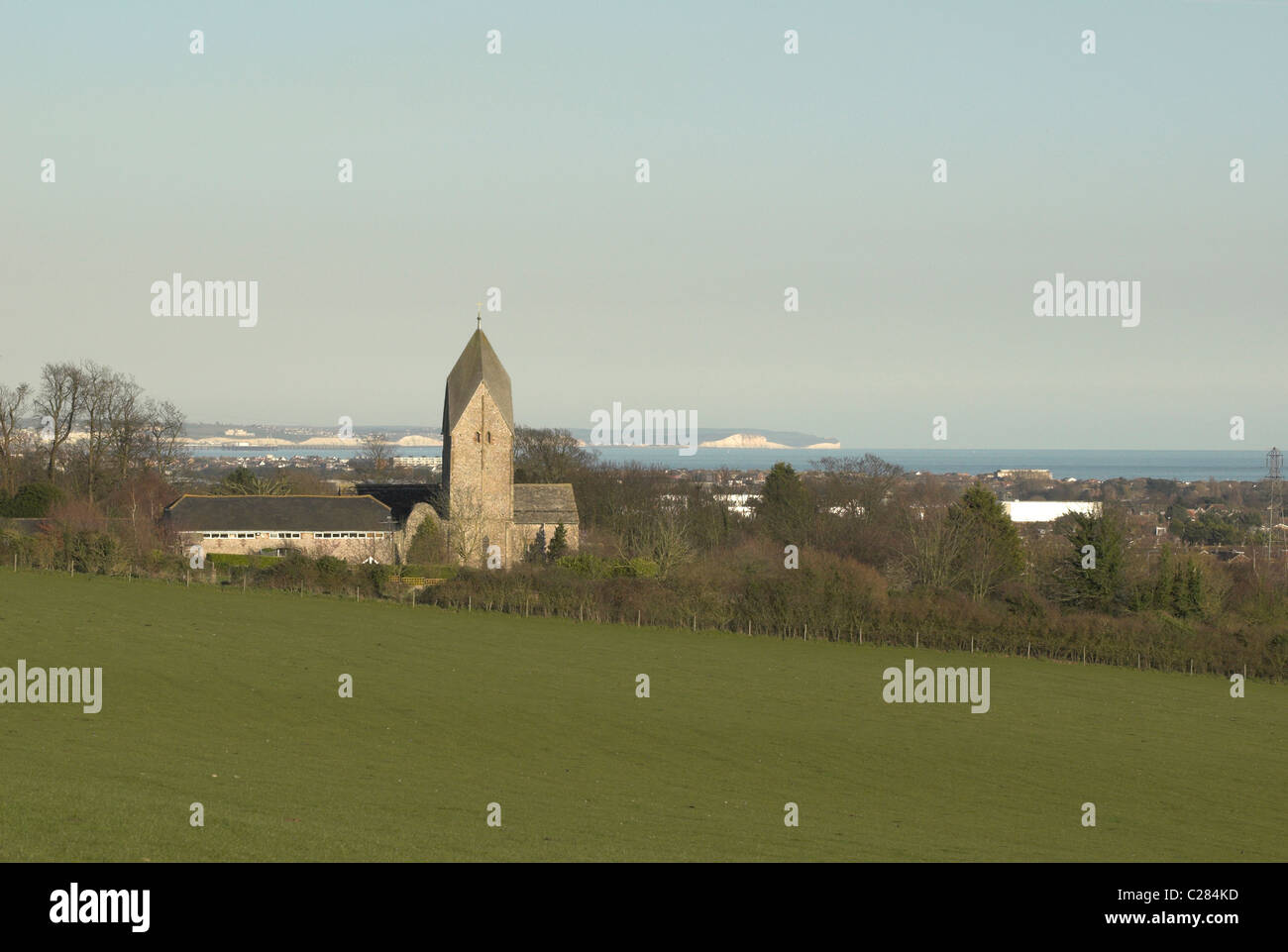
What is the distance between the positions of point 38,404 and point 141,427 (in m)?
6.43

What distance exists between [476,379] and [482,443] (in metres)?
3.54

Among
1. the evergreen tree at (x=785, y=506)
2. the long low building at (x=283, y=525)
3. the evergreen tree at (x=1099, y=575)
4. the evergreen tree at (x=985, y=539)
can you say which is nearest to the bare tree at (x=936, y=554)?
the evergreen tree at (x=985, y=539)

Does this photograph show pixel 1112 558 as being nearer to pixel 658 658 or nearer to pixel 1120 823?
pixel 658 658

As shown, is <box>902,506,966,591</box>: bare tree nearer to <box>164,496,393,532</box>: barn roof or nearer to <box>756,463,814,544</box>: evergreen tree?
<box>756,463,814,544</box>: evergreen tree

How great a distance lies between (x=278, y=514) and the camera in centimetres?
6594

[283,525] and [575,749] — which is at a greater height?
[283,525]

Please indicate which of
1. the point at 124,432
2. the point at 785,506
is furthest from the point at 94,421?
the point at 785,506

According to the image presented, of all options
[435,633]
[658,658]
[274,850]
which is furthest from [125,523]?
[274,850]

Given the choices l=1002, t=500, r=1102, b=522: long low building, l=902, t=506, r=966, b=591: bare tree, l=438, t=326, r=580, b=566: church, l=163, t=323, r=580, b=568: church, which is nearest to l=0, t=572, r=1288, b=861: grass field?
l=163, t=323, r=580, b=568: church

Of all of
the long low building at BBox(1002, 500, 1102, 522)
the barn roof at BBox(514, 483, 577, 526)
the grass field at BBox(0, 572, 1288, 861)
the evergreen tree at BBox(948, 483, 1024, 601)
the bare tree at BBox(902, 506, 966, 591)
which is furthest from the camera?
the long low building at BBox(1002, 500, 1102, 522)

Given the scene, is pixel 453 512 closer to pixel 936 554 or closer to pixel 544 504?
pixel 544 504

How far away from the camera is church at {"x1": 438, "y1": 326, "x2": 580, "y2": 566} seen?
215 feet

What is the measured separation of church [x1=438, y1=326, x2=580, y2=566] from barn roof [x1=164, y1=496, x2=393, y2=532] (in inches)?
169
